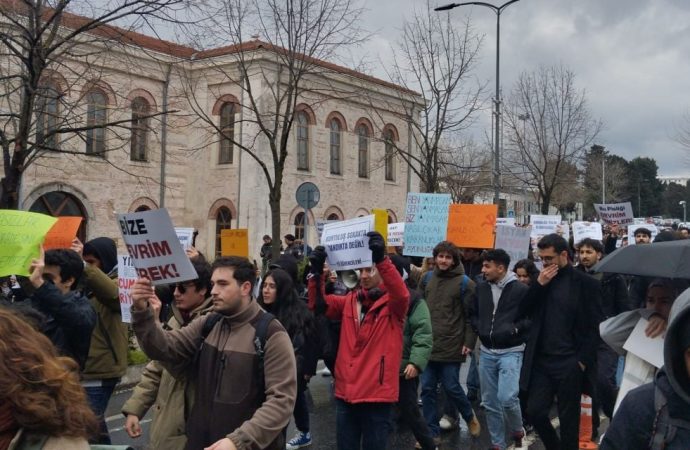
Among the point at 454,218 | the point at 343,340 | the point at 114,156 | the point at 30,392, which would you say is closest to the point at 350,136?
the point at 114,156

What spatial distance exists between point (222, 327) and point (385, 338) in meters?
1.75

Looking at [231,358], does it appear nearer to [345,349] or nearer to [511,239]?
[345,349]

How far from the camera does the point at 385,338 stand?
518 centimetres

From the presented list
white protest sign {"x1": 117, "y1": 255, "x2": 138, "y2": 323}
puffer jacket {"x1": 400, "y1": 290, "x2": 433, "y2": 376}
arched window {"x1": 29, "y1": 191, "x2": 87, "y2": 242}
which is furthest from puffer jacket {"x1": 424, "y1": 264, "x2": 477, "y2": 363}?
arched window {"x1": 29, "y1": 191, "x2": 87, "y2": 242}

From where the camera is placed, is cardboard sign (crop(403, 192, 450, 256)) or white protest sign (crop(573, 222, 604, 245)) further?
white protest sign (crop(573, 222, 604, 245))

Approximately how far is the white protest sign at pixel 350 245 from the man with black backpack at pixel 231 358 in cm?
133

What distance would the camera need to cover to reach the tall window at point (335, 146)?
31.9m

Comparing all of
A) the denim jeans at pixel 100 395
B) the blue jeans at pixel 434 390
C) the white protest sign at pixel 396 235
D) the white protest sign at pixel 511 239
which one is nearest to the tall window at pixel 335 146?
the white protest sign at pixel 396 235

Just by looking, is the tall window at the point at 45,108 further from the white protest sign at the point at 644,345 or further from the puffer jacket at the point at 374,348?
the white protest sign at the point at 644,345

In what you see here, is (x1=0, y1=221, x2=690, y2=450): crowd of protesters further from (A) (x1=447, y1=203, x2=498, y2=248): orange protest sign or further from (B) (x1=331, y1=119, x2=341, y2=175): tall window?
(B) (x1=331, y1=119, x2=341, y2=175): tall window

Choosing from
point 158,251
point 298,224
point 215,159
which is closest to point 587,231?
point 158,251

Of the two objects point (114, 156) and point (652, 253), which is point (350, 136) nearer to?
point (114, 156)

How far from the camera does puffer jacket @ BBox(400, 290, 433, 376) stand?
18.8 feet

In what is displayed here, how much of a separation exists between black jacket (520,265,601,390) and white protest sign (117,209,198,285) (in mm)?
3093
